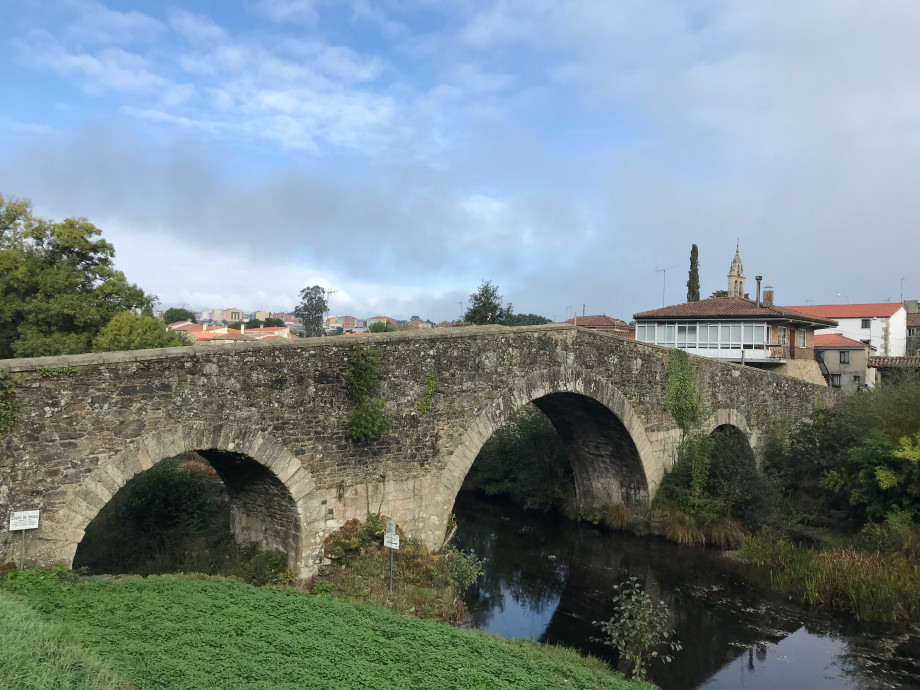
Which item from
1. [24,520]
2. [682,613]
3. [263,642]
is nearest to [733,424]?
[682,613]

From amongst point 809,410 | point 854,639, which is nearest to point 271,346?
point 854,639

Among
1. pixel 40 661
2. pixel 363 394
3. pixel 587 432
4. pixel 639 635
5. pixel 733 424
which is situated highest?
pixel 363 394

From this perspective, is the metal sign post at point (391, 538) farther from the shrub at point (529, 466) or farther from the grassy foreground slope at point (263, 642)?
the shrub at point (529, 466)

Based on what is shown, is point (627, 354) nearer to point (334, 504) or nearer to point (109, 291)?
point (334, 504)

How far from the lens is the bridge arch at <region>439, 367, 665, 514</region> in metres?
12.8

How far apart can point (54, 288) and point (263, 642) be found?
20004 millimetres

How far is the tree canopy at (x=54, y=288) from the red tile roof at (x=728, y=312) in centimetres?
2250

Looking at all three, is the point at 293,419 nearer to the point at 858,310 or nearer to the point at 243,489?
the point at 243,489

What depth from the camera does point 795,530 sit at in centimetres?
1695

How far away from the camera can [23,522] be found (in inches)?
305

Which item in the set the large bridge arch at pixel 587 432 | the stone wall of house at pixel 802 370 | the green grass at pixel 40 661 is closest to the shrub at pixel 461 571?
the large bridge arch at pixel 587 432

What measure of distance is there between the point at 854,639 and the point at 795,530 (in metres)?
5.78

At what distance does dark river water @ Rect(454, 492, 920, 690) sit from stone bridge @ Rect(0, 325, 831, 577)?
2903 mm

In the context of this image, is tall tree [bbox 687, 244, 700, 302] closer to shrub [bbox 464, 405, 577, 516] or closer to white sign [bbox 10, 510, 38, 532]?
shrub [bbox 464, 405, 577, 516]
